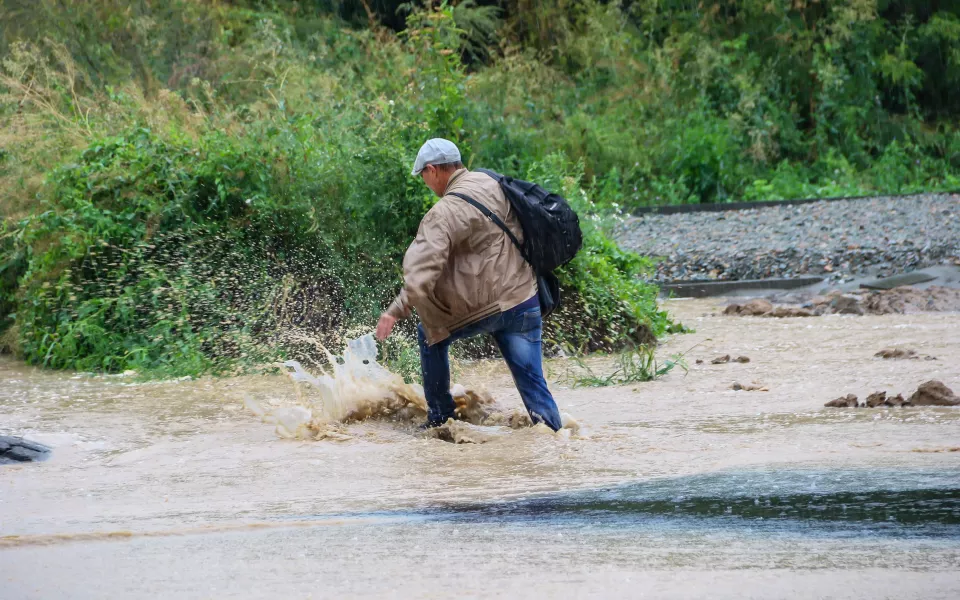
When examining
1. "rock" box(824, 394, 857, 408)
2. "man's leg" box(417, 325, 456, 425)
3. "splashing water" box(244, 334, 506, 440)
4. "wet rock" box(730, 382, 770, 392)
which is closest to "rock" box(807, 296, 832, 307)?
"wet rock" box(730, 382, 770, 392)

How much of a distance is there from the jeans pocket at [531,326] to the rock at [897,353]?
413 cm

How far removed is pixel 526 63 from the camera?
25594 mm

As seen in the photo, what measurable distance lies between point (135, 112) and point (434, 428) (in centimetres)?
713

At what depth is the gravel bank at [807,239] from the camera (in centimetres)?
1541

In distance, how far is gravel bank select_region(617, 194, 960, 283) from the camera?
1541 centimetres

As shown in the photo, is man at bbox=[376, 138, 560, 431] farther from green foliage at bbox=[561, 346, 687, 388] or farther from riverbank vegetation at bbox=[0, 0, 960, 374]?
A: riverbank vegetation at bbox=[0, 0, 960, 374]

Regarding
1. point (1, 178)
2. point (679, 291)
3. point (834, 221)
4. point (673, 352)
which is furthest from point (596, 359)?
point (834, 221)

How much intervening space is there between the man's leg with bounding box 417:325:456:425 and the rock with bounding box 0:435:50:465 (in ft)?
7.17

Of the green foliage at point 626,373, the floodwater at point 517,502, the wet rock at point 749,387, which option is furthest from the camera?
the green foliage at point 626,373

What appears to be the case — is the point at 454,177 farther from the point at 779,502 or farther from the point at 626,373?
the point at 626,373

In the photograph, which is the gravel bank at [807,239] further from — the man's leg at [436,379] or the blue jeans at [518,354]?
the blue jeans at [518,354]

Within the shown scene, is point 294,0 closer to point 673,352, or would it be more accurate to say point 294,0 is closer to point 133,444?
point 673,352

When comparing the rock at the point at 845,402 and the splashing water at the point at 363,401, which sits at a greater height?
the splashing water at the point at 363,401

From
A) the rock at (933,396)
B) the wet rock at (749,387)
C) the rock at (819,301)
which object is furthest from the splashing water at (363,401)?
the rock at (819,301)
